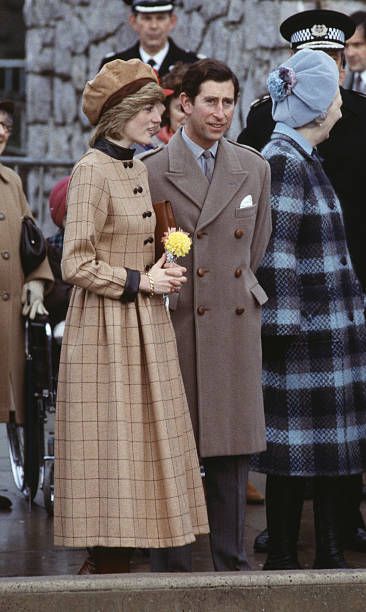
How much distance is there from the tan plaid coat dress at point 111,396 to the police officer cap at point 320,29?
5.86 ft

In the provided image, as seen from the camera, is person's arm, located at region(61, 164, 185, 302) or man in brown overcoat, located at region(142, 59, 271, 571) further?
man in brown overcoat, located at region(142, 59, 271, 571)

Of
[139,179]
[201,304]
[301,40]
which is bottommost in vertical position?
[201,304]

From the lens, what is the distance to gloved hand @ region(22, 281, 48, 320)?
8.51 metres

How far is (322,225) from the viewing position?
6875 millimetres

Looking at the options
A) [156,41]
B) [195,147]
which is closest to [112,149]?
[195,147]

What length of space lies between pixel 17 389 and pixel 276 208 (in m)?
2.13

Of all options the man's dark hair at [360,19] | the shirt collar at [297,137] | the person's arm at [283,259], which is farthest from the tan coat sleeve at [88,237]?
the man's dark hair at [360,19]

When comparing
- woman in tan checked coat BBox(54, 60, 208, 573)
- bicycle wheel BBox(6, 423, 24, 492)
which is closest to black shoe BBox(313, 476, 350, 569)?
woman in tan checked coat BBox(54, 60, 208, 573)

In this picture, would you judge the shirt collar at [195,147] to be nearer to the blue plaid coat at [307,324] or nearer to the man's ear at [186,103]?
the man's ear at [186,103]

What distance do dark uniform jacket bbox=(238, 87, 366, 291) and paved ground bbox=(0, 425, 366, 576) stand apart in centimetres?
117

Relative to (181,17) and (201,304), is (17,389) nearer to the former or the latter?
(201,304)

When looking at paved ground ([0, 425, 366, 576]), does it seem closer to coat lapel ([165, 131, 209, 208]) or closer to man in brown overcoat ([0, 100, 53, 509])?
man in brown overcoat ([0, 100, 53, 509])

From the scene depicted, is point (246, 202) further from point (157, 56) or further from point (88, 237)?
point (157, 56)

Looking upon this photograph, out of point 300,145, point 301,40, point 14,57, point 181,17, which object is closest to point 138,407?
point 300,145
